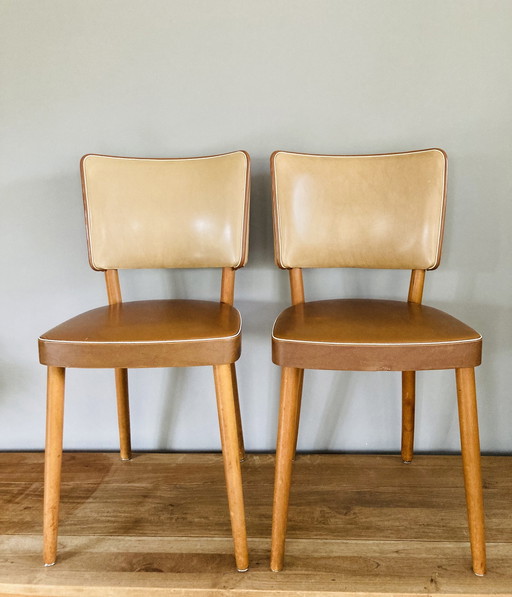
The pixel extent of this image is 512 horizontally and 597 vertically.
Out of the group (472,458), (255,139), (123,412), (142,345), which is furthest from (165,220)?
(472,458)

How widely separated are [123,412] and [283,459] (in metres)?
0.61

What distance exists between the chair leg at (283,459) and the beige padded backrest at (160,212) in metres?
0.41

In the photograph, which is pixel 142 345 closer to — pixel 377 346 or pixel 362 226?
pixel 377 346

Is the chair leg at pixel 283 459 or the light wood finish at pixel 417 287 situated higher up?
the light wood finish at pixel 417 287

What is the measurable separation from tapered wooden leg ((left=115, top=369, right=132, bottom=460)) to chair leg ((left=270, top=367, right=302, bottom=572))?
0.58 metres

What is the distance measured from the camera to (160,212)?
1304 millimetres

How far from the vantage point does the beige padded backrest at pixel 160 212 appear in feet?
4.19

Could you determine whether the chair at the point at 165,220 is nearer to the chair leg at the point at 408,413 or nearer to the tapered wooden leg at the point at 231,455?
the tapered wooden leg at the point at 231,455

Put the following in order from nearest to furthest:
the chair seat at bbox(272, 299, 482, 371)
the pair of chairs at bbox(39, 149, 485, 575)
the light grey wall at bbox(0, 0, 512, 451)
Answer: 1. the chair seat at bbox(272, 299, 482, 371)
2. the pair of chairs at bbox(39, 149, 485, 575)
3. the light grey wall at bbox(0, 0, 512, 451)

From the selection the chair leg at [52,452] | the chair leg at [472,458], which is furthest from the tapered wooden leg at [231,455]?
the chair leg at [472,458]

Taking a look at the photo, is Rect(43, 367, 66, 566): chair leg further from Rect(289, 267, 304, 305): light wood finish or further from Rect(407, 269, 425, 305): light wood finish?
Rect(407, 269, 425, 305): light wood finish

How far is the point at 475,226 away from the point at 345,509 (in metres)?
0.87

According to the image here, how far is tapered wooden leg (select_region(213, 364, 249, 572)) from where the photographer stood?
98cm

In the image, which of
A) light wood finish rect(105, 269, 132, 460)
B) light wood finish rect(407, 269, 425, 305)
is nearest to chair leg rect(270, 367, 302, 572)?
light wood finish rect(407, 269, 425, 305)
